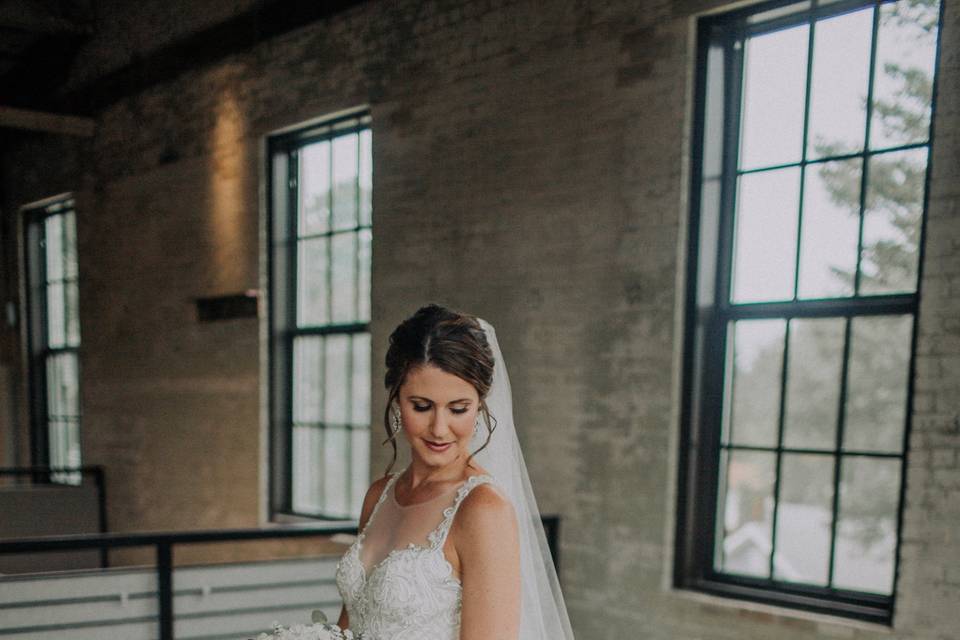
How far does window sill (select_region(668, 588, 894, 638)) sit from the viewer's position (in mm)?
3074

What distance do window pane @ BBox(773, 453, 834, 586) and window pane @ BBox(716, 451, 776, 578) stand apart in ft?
0.42

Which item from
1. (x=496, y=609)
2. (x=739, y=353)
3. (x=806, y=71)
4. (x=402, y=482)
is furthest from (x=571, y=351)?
(x=496, y=609)

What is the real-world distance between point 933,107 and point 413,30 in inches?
114

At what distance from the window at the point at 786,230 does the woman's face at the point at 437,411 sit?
2050mm

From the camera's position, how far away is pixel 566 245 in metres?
3.95

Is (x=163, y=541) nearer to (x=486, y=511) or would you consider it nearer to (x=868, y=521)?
(x=486, y=511)

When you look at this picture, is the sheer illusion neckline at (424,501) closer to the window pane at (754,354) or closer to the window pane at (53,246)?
the window pane at (754,354)

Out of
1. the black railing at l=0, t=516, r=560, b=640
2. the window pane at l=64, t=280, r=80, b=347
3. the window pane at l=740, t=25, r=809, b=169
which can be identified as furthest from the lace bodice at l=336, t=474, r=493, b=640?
the window pane at l=64, t=280, r=80, b=347

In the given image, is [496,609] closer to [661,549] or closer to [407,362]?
[407,362]

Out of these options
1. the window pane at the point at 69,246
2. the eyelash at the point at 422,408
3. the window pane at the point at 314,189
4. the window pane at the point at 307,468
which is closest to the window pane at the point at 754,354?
the eyelash at the point at 422,408

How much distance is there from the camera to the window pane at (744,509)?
3.61 m

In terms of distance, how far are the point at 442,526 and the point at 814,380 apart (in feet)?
12.1

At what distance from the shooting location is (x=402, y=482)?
6.61ft

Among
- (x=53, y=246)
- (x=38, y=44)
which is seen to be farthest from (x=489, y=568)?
(x=38, y=44)
